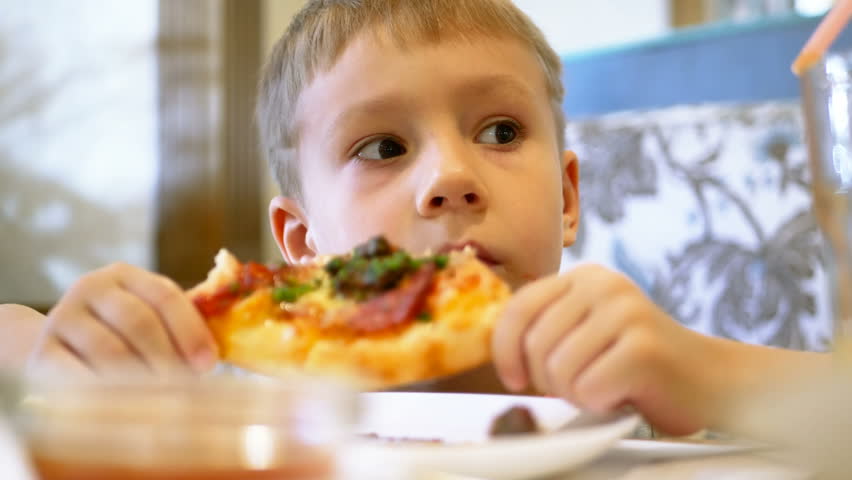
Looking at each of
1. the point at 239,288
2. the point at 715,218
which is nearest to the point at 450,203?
the point at 239,288

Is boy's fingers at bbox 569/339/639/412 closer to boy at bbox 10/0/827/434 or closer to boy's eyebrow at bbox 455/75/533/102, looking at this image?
boy at bbox 10/0/827/434

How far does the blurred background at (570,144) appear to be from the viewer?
1.91 metres

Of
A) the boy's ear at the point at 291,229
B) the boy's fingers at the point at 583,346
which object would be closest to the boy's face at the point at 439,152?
the boy's ear at the point at 291,229

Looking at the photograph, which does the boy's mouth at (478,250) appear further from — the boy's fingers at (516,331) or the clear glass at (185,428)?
the clear glass at (185,428)

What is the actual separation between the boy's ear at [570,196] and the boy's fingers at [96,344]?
2.87ft

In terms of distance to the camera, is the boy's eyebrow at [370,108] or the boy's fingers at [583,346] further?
the boy's eyebrow at [370,108]

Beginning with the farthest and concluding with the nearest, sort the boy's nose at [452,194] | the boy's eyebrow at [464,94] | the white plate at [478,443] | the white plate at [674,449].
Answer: the boy's eyebrow at [464,94] < the boy's nose at [452,194] < the white plate at [674,449] < the white plate at [478,443]

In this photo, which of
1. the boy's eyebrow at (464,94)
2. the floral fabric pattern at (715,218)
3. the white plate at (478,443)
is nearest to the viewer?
the white plate at (478,443)

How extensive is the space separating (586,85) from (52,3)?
1911 millimetres

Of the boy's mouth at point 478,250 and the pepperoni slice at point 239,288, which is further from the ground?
the boy's mouth at point 478,250

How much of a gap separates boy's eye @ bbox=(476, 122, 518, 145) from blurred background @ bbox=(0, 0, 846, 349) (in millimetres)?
992

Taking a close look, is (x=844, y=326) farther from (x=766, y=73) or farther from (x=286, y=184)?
(x=766, y=73)

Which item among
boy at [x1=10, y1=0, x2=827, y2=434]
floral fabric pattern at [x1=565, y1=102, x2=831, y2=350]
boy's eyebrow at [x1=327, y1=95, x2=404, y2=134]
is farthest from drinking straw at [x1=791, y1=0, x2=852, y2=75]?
floral fabric pattern at [x1=565, y1=102, x2=831, y2=350]

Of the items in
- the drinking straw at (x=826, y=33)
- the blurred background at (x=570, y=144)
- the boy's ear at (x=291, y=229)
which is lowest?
the drinking straw at (x=826, y=33)
